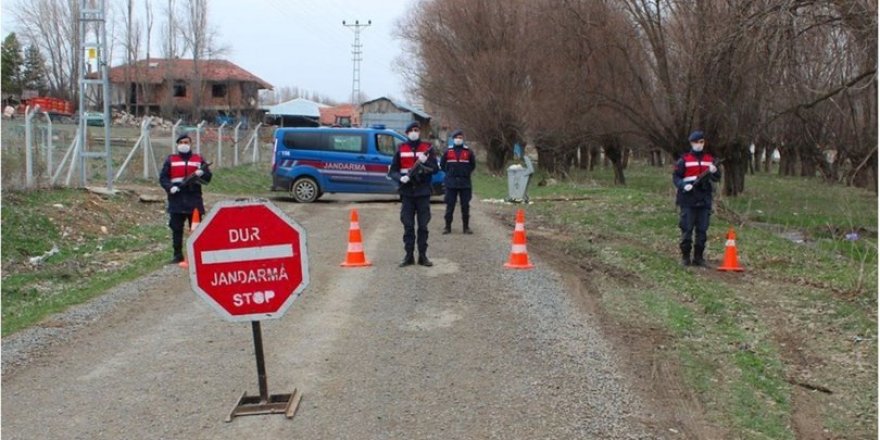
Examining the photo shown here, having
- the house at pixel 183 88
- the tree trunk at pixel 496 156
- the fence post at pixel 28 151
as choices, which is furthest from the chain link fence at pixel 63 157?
the house at pixel 183 88

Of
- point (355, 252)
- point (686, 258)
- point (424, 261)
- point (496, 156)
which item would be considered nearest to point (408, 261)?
point (424, 261)

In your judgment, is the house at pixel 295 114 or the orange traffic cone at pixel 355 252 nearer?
the orange traffic cone at pixel 355 252

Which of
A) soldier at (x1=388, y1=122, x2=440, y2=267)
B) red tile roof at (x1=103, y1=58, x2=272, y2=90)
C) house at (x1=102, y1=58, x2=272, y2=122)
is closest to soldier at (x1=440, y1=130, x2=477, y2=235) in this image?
soldier at (x1=388, y1=122, x2=440, y2=267)

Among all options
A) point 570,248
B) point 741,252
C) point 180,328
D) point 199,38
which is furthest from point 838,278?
point 199,38

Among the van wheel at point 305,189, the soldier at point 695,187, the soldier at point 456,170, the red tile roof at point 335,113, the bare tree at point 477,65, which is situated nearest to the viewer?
the soldier at point 695,187

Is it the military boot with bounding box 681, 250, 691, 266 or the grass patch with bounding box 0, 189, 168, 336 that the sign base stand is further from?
the military boot with bounding box 681, 250, 691, 266

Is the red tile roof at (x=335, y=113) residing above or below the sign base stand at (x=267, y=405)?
above

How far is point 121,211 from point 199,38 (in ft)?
200

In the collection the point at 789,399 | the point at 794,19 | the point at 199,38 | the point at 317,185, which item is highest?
the point at 199,38

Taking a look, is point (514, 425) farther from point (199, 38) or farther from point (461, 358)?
point (199, 38)

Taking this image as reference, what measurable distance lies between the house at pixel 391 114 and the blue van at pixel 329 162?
4876 cm

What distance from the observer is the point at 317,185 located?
2100 cm

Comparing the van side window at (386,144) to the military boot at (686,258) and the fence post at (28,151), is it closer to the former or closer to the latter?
the fence post at (28,151)

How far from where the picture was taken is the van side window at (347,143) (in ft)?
68.6
